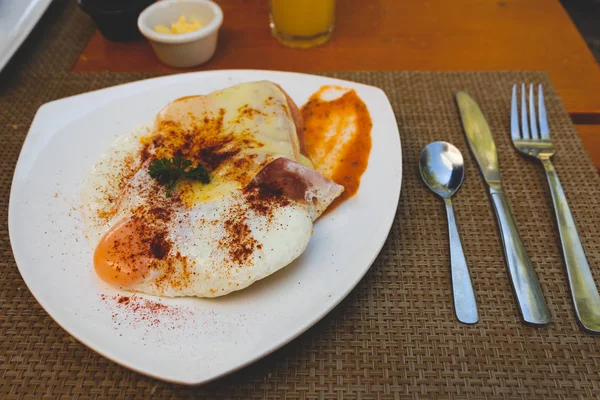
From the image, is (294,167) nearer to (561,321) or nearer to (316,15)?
(561,321)

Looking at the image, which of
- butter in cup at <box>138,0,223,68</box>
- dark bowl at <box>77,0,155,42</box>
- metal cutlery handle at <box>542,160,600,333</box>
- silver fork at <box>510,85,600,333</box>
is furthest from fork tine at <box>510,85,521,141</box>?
dark bowl at <box>77,0,155,42</box>

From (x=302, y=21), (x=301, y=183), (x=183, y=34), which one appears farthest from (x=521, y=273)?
(x=183, y=34)

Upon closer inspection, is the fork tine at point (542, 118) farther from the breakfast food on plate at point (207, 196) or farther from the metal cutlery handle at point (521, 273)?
the breakfast food on plate at point (207, 196)

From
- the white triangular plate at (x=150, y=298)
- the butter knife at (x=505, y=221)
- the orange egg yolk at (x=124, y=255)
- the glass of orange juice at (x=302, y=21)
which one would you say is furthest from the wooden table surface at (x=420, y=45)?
the orange egg yolk at (x=124, y=255)

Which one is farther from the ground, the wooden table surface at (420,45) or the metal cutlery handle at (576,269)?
the wooden table surface at (420,45)

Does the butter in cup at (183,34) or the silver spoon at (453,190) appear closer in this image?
the silver spoon at (453,190)

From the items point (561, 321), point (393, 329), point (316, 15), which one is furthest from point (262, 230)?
point (316, 15)

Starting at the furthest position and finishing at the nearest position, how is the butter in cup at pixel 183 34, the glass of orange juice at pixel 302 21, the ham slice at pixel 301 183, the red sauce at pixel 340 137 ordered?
1. the glass of orange juice at pixel 302 21
2. the butter in cup at pixel 183 34
3. the red sauce at pixel 340 137
4. the ham slice at pixel 301 183
